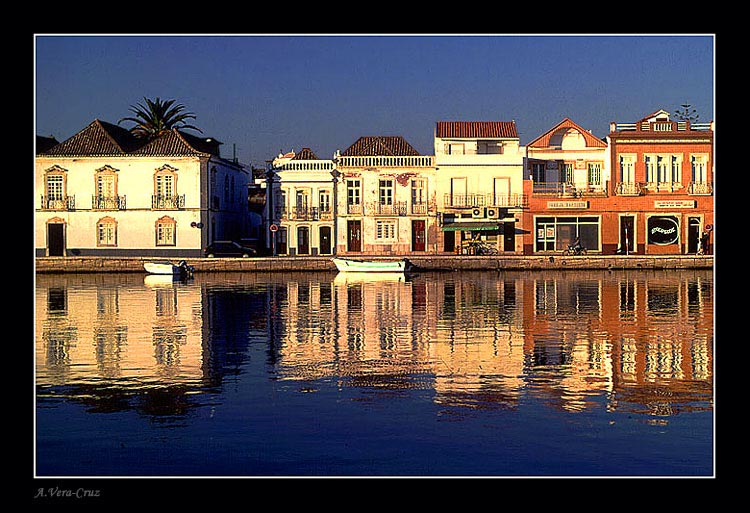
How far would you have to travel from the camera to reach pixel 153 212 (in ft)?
190

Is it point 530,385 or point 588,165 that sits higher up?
point 588,165

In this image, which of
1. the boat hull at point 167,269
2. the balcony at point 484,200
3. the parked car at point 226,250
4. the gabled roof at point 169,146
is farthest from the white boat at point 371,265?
the gabled roof at point 169,146

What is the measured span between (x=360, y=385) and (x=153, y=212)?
44.0 meters

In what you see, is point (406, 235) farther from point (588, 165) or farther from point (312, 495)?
point (312, 495)

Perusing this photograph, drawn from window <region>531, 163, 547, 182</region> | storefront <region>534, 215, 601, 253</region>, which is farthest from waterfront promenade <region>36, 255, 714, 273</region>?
window <region>531, 163, 547, 182</region>

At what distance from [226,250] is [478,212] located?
14.4 meters

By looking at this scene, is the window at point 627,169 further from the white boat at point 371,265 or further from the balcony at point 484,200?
the white boat at point 371,265

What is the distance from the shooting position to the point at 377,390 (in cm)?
1541

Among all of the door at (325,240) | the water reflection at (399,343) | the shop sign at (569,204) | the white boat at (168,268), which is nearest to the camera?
the water reflection at (399,343)

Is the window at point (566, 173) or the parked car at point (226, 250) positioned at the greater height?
the window at point (566, 173)

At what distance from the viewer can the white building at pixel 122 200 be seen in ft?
189

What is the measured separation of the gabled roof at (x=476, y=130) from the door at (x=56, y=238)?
21.9 m

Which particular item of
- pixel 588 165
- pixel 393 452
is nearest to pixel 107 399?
pixel 393 452

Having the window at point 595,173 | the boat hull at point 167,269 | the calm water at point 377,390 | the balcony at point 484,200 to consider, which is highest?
the window at point 595,173
